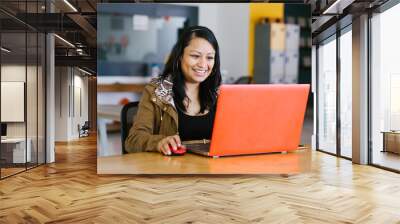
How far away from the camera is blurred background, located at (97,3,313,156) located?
3.89 m

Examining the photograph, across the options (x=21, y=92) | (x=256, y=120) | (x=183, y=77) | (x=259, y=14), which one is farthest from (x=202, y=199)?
(x=21, y=92)

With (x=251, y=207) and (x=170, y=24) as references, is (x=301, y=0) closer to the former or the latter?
(x=170, y=24)

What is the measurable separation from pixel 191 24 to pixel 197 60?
1.11 meters

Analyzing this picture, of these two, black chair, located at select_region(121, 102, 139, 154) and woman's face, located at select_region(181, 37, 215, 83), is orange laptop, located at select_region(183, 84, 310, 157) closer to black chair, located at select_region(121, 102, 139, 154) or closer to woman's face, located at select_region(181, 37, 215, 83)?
woman's face, located at select_region(181, 37, 215, 83)

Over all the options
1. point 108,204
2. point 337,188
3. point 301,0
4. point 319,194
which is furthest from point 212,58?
point 301,0

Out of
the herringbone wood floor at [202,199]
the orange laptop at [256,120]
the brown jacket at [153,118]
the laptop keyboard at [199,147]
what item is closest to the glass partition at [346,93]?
the herringbone wood floor at [202,199]

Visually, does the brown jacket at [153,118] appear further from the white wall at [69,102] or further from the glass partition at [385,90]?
the white wall at [69,102]

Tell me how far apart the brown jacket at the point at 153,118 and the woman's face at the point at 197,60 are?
0.21 metres

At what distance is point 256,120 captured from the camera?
2.30 m

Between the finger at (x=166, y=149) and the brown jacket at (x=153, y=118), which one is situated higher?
the brown jacket at (x=153, y=118)

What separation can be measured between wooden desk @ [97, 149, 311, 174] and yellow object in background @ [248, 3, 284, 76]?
6.37ft

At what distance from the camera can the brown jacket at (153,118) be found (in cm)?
271

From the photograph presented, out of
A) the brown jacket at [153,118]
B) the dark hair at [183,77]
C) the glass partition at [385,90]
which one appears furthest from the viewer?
the glass partition at [385,90]

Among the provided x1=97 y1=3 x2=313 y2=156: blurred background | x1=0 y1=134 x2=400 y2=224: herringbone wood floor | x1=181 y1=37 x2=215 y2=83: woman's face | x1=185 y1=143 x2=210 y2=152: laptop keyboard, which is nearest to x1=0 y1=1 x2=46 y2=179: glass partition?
x1=0 y1=134 x2=400 y2=224: herringbone wood floor
